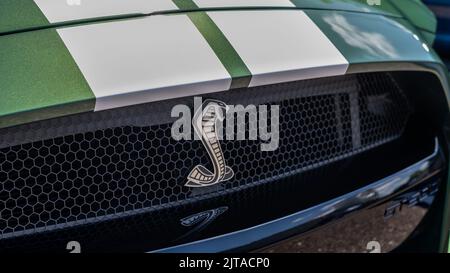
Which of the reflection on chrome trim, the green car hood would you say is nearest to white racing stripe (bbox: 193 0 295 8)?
the green car hood

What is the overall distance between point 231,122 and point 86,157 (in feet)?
1.07

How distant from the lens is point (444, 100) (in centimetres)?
161

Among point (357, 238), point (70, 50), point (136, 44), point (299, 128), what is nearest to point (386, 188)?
point (357, 238)

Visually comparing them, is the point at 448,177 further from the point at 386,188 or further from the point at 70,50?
the point at 70,50

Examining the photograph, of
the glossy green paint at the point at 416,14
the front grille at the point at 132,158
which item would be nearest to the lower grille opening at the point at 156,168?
the front grille at the point at 132,158

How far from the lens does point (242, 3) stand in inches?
53.2

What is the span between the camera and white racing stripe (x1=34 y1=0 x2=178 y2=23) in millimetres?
1161

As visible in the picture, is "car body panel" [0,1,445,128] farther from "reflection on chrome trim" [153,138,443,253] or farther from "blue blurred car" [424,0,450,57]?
"blue blurred car" [424,0,450,57]

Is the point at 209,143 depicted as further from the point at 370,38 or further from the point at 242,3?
the point at 370,38

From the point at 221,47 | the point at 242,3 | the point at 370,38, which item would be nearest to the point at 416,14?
the point at 370,38

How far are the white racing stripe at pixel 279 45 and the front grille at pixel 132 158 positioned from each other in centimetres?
11

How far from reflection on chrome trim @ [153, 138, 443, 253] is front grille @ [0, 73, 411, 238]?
0.12 metres

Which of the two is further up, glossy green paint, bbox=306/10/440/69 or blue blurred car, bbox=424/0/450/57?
glossy green paint, bbox=306/10/440/69

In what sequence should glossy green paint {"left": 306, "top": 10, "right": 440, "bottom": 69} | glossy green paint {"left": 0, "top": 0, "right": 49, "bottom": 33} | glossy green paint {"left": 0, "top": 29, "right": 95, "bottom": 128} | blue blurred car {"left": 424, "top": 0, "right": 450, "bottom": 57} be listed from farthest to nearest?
blue blurred car {"left": 424, "top": 0, "right": 450, "bottom": 57} < glossy green paint {"left": 306, "top": 10, "right": 440, "bottom": 69} < glossy green paint {"left": 0, "top": 0, "right": 49, "bottom": 33} < glossy green paint {"left": 0, "top": 29, "right": 95, "bottom": 128}
